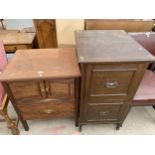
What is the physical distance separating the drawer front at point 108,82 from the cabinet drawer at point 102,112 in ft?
0.34

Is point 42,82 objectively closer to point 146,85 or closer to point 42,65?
point 42,65

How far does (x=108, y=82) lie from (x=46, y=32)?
85 centimetres

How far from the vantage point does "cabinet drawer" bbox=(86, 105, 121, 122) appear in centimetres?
119

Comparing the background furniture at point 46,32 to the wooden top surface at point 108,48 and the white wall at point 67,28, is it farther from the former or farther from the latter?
the wooden top surface at point 108,48

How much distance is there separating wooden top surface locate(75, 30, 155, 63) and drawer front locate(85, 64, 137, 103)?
0.06 m

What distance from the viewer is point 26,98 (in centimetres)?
112

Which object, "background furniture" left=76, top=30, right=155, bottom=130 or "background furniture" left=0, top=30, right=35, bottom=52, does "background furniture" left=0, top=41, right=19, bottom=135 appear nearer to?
"background furniture" left=0, top=30, right=35, bottom=52

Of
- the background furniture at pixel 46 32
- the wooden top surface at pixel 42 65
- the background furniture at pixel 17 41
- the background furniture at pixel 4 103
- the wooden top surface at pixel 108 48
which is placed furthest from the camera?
the background furniture at pixel 17 41

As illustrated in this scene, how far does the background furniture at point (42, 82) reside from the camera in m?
0.99

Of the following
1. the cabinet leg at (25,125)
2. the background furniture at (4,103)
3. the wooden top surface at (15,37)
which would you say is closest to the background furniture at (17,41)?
the wooden top surface at (15,37)

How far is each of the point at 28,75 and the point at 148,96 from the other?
1030 mm

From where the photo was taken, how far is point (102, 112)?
124 cm
